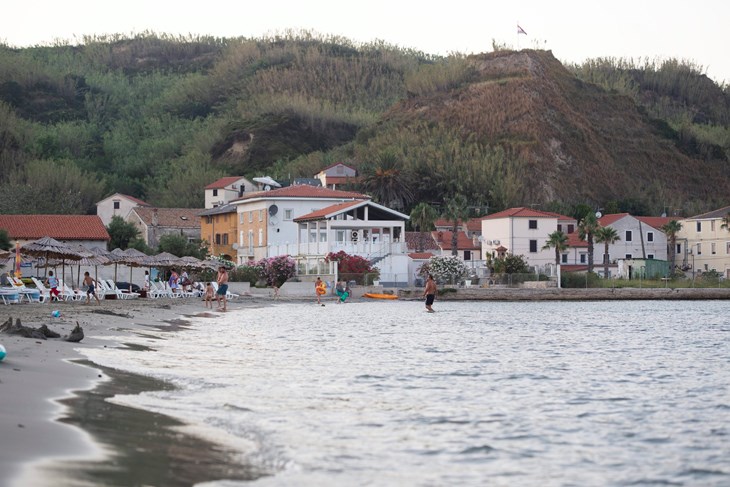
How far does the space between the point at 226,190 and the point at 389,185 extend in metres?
17.7

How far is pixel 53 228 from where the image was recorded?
71.9 metres

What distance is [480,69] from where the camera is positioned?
151m

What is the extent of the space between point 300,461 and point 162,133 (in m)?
160

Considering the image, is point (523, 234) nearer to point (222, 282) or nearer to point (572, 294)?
point (572, 294)

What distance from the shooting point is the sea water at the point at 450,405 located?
11078 millimetres

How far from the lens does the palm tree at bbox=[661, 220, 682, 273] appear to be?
9069 cm

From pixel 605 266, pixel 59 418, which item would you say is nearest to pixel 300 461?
pixel 59 418

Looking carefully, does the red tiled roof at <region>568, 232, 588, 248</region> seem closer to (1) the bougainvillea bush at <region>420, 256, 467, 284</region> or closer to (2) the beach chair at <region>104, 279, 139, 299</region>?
(1) the bougainvillea bush at <region>420, 256, 467, 284</region>

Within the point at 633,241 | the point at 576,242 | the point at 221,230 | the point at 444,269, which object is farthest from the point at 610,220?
the point at 221,230

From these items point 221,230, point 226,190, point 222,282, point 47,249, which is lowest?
point 222,282

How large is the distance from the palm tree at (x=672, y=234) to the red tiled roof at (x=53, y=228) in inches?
1794

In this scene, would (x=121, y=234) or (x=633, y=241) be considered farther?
(x=633, y=241)

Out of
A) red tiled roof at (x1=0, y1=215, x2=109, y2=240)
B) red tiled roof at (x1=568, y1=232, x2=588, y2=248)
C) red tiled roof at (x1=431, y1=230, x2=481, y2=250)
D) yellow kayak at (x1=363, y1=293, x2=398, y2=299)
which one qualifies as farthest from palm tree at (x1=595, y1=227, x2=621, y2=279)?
red tiled roof at (x1=0, y1=215, x2=109, y2=240)

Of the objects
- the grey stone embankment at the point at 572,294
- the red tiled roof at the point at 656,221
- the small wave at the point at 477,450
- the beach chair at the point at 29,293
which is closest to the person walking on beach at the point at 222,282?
the beach chair at the point at 29,293
